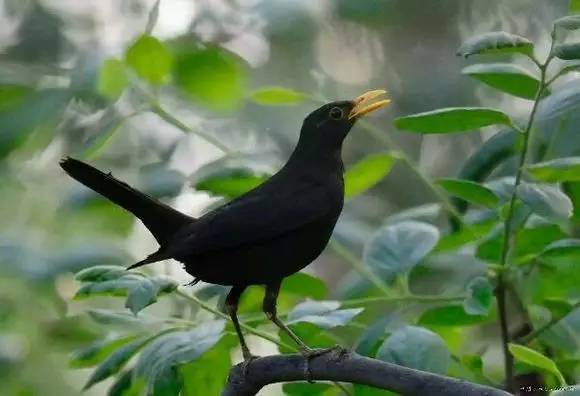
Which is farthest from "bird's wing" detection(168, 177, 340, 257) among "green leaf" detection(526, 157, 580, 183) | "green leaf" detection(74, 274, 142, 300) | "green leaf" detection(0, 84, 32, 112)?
"green leaf" detection(0, 84, 32, 112)

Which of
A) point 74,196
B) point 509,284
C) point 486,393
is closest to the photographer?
point 486,393

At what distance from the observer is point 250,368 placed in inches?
58.3

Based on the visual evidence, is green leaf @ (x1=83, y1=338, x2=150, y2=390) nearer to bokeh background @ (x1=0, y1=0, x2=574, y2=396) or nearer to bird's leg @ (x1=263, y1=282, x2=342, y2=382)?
bird's leg @ (x1=263, y1=282, x2=342, y2=382)

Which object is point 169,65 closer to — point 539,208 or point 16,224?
point 539,208

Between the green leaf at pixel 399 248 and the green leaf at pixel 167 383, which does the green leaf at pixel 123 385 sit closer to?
the green leaf at pixel 167 383

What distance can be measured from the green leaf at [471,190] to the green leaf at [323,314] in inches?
8.9

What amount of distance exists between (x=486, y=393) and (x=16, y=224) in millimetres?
2835

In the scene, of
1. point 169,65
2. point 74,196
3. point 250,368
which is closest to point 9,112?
point 74,196

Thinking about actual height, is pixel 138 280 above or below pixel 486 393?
above

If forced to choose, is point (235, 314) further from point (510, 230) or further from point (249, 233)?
point (510, 230)

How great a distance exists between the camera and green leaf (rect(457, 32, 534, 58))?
4.39ft

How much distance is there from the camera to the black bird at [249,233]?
5.10 feet

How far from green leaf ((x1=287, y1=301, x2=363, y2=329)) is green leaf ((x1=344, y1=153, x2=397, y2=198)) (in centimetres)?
37

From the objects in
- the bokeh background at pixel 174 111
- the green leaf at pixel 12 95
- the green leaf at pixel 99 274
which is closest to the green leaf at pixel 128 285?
the green leaf at pixel 99 274
